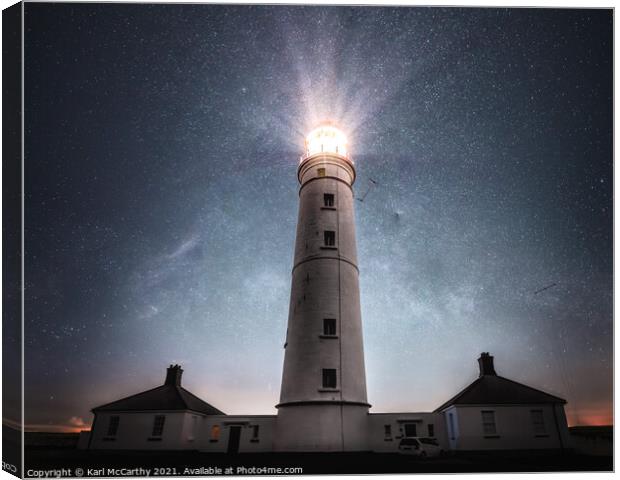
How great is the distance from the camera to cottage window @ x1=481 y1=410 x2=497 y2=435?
14258 millimetres

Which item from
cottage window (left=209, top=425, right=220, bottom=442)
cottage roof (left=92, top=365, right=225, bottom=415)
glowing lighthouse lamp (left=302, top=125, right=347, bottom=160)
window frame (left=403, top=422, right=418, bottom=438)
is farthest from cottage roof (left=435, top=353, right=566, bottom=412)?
glowing lighthouse lamp (left=302, top=125, right=347, bottom=160)

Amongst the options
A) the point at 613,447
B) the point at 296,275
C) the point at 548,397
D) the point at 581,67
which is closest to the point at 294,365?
the point at 296,275

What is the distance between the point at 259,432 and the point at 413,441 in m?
5.54

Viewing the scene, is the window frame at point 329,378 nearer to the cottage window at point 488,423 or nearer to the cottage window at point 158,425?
the cottage window at point 488,423

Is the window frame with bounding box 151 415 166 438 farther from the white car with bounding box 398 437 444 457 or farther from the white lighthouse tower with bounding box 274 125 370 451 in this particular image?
the white car with bounding box 398 437 444 457

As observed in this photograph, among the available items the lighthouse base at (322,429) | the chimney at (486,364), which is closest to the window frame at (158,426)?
the lighthouse base at (322,429)

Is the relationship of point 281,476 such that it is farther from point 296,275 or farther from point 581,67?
point 581,67

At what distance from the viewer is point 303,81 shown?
472 inches

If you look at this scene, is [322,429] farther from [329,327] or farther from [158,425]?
[158,425]

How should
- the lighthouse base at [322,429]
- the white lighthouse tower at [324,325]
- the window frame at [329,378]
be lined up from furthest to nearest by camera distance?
Result: the window frame at [329,378], the white lighthouse tower at [324,325], the lighthouse base at [322,429]

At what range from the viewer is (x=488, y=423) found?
14.4m

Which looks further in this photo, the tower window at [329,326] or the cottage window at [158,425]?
the cottage window at [158,425]

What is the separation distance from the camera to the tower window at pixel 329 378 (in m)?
13.1

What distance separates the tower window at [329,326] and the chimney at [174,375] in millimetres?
9472
